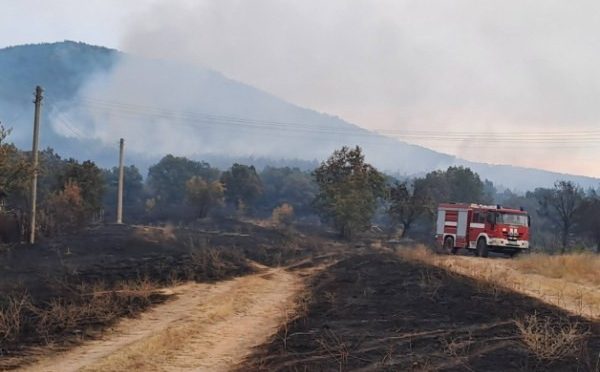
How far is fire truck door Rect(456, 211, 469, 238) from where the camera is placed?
111 feet

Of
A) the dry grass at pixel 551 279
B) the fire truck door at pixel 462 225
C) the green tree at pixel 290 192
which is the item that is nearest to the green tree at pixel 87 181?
the fire truck door at pixel 462 225

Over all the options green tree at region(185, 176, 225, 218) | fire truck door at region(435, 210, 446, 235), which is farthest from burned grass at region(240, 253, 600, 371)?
green tree at region(185, 176, 225, 218)

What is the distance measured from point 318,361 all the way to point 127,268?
15.2 m

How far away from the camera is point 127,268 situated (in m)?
23.6

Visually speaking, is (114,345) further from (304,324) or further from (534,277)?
(534,277)

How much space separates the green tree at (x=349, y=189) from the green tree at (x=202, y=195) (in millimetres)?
21776

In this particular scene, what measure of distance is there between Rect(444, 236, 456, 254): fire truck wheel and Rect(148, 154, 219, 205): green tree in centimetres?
8204

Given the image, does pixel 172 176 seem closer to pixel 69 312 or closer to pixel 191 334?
pixel 69 312

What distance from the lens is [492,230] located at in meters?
32.1

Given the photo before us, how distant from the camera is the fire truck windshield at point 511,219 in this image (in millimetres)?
32281

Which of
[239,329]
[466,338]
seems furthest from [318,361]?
[239,329]

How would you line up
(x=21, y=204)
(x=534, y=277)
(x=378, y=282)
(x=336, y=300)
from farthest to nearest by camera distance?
(x=21, y=204) < (x=534, y=277) < (x=378, y=282) < (x=336, y=300)

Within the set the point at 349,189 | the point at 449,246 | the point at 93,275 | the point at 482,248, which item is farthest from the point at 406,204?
the point at 93,275

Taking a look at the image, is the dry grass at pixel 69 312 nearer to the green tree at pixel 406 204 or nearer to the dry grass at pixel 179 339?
the dry grass at pixel 179 339
